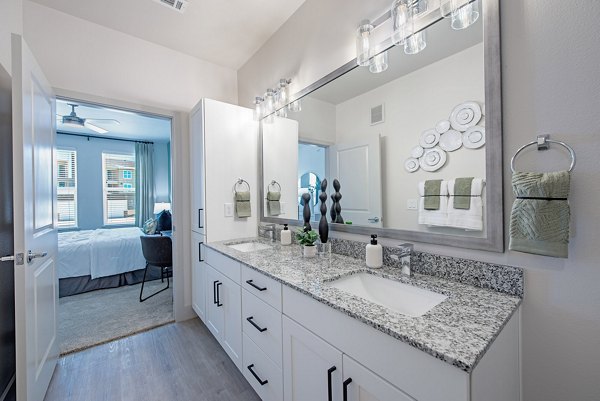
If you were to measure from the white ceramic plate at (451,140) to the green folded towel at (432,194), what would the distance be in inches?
6.0

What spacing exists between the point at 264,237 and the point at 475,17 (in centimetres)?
206

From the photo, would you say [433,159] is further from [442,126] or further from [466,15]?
[466,15]

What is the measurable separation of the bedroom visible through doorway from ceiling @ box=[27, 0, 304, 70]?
27.8 inches

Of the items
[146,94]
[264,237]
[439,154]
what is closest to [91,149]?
[146,94]

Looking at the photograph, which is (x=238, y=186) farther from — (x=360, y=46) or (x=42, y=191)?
Answer: (x=360, y=46)

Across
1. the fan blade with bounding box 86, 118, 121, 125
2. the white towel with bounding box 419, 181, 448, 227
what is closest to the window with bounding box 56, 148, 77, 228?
the fan blade with bounding box 86, 118, 121, 125

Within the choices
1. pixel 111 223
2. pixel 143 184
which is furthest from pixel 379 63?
pixel 111 223

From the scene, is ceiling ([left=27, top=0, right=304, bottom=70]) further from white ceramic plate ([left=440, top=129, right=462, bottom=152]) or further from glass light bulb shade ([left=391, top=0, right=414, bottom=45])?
white ceramic plate ([left=440, top=129, right=462, bottom=152])

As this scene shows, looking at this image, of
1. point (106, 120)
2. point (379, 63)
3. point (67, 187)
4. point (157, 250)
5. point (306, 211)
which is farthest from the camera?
point (67, 187)

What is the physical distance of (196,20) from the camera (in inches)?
82.4

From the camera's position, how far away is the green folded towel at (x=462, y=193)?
3.47 feet

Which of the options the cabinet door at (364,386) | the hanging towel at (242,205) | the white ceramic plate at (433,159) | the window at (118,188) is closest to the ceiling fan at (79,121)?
the window at (118,188)

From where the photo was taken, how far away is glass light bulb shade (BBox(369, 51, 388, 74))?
136 cm

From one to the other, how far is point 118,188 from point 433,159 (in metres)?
6.19
